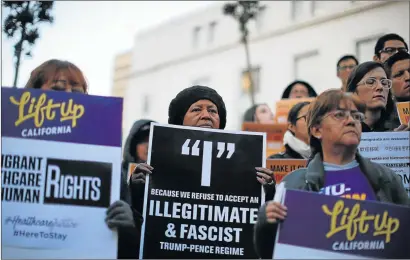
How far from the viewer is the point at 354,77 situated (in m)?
3.26

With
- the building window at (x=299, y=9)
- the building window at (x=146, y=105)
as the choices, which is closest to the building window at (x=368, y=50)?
the building window at (x=299, y=9)

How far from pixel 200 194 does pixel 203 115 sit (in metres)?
0.41

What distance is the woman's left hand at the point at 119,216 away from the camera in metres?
2.56

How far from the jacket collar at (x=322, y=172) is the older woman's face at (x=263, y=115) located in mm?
2953

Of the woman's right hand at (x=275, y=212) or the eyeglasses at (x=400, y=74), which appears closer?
the woman's right hand at (x=275, y=212)

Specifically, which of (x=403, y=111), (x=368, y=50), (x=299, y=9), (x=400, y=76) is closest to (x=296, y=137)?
(x=400, y=76)

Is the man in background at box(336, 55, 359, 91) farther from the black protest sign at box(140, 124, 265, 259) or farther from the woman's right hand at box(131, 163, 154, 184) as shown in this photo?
the woman's right hand at box(131, 163, 154, 184)

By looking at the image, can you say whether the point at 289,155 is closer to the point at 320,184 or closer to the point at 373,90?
the point at 373,90

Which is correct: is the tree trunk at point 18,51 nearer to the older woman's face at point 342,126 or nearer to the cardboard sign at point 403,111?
the older woman's face at point 342,126

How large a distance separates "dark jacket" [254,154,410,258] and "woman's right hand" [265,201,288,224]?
0.05 m

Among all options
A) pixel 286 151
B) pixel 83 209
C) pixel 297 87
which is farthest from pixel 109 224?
pixel 297 87

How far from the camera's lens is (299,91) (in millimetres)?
5145

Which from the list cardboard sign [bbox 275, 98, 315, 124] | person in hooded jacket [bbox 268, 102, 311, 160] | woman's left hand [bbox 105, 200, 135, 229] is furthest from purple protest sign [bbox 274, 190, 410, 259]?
cardboard sign [bbox 275, 98, 315, 124]

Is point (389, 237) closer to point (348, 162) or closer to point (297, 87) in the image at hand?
point (348, 162)
